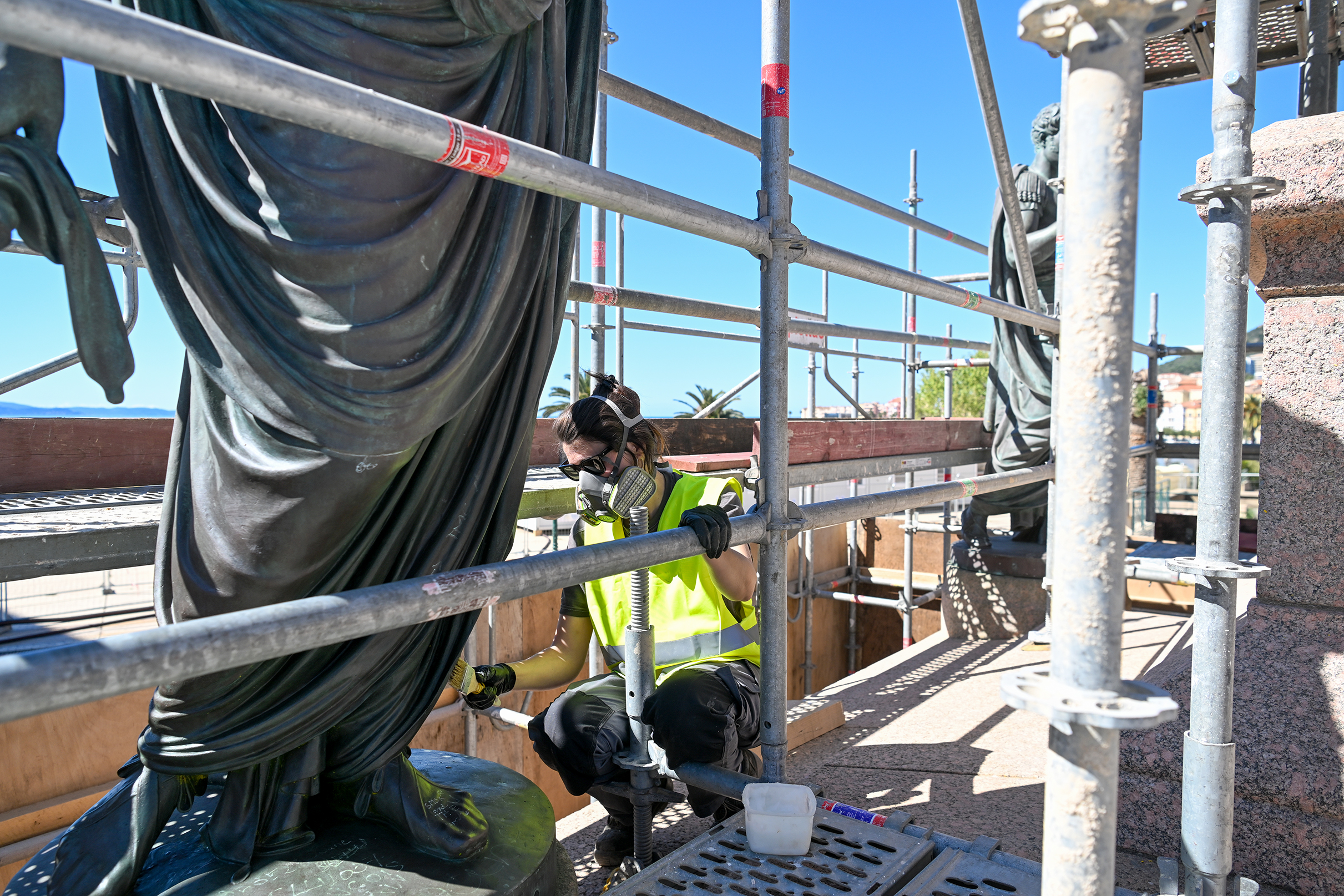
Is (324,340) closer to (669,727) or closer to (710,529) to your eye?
(710,529)

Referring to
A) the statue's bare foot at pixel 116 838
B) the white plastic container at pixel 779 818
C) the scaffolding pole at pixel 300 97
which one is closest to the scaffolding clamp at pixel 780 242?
the scaffolding pole at pixel 300 97

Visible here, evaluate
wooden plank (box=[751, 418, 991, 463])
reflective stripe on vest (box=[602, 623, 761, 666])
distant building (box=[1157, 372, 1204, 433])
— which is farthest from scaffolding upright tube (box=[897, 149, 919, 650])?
distant building (box=[1157, 372, 1204, 433])


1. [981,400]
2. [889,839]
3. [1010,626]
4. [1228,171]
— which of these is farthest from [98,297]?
[981,400]

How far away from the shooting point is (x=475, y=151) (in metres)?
1.12

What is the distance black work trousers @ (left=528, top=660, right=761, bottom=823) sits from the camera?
2.11 m

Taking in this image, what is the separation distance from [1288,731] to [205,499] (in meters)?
2.62

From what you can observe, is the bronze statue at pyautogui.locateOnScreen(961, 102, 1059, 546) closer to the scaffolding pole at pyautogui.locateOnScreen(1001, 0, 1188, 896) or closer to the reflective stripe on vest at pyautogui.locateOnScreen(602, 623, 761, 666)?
the reflective stripe on vest at pyautogui.locateOnScreen(602, 623, 761, 666)

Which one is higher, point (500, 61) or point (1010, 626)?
point (500, 61)

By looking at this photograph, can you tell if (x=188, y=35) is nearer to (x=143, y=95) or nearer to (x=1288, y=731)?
(x=143, y=95)

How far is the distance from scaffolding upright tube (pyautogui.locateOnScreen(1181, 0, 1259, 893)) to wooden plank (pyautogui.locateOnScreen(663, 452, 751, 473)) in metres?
1.40

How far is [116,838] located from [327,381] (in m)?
0.86

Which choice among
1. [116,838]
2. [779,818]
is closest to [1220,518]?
[779,818]

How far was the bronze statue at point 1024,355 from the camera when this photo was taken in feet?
16.2

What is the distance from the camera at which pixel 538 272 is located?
1566mm
